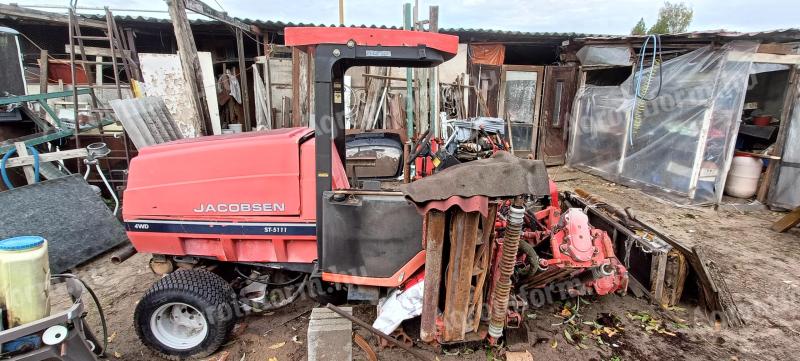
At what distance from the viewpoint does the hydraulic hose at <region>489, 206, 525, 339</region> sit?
212cm

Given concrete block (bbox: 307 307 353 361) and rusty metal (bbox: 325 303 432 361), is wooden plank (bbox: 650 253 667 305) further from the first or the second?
concrete block (bbox: 307 307 353 361)

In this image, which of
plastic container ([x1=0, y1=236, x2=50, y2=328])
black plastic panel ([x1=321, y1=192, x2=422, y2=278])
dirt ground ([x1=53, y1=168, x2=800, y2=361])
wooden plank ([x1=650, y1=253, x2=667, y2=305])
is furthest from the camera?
wooden plank ([x1=650, y1=253, x2=667, y2=305])

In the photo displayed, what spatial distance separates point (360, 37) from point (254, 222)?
55.0 inches

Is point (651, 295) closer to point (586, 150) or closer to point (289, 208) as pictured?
point (289, 208)

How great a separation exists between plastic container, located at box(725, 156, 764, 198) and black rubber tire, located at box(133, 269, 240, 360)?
7791 mm

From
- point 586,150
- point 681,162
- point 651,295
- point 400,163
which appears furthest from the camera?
point 586,150

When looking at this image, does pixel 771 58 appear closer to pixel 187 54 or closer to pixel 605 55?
pixel 605 55

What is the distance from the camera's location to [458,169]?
207 centimetres

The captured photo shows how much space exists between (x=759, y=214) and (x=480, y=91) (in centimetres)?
524

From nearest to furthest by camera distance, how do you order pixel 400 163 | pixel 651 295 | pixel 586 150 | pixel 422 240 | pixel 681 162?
pixel 422 240 < pixel 651 295 < pixel 400 163 < pixel 681 162 < pixel 586 150

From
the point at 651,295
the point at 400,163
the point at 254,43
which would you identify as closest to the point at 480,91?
the point at 400,163

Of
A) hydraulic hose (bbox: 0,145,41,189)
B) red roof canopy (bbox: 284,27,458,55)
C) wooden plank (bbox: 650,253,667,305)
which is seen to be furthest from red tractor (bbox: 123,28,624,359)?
hydraulic hose (bbox: 0,145,41,189)

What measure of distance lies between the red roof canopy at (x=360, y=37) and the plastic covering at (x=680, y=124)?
5.81m

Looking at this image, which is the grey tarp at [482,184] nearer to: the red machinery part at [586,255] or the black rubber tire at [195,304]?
the red machinery part at [586,255]
